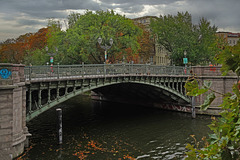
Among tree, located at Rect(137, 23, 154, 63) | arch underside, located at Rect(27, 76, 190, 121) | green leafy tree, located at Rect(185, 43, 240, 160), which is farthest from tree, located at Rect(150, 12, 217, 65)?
green leafy tree, located at Rect(185, 43, 240, 160)

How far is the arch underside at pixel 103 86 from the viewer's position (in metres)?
16.3

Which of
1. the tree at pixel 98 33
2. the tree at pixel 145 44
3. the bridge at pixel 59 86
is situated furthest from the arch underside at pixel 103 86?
the tree at pixel 145 44

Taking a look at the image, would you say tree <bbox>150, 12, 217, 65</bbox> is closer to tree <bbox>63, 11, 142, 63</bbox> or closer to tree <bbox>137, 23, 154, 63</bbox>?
tree <bbox>137, 23, 154, 63</bbox>

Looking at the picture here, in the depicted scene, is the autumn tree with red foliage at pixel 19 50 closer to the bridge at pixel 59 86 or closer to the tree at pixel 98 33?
the tree at pixel 98 33

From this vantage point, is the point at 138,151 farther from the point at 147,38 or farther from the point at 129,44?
the point at 147,38

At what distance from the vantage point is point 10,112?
41.4ft

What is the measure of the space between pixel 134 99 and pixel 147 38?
22.3 meters

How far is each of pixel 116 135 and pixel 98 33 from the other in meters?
16.5

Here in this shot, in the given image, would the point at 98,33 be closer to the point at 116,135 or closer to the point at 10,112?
the point at 116,135

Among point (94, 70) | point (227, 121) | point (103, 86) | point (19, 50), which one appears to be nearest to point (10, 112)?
point (94, 70)

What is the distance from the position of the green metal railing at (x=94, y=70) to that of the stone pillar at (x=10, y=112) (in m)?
2.25

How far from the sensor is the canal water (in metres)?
15.2

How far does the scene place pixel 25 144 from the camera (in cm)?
1502

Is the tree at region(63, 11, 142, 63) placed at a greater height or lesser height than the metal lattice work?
greater
